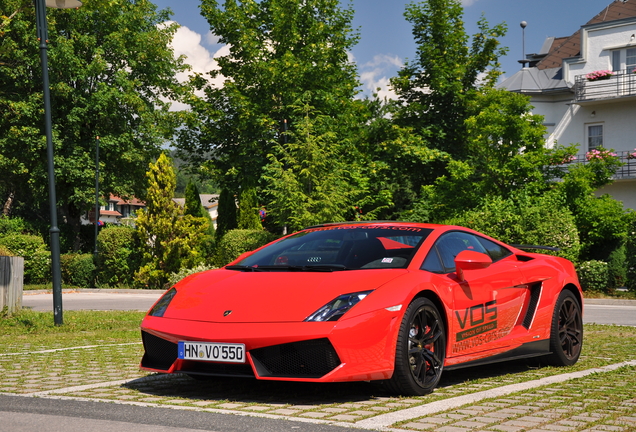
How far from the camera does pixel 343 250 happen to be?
663cm

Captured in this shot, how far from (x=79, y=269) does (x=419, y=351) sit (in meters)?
26.2

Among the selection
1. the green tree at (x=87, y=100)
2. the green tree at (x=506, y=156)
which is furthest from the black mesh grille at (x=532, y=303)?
the green tree at (x=87, y=100)

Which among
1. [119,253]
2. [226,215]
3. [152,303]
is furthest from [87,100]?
[152,303]

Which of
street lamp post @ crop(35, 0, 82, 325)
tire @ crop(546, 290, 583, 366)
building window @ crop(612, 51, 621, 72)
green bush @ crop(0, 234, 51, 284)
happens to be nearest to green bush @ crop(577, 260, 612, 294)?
tire @ crop(546, 290, 583, 366)

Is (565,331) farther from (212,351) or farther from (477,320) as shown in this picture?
(212,351)

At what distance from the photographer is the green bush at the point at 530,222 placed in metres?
23.2

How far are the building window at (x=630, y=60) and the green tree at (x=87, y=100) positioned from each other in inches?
889

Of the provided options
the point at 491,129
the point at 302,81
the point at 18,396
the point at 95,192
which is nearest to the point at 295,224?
the point at 491,129

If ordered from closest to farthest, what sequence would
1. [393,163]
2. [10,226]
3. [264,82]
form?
[10,226], [264,82], [393,163]

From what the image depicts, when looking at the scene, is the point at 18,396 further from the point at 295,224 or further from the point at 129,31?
the point at 129,31

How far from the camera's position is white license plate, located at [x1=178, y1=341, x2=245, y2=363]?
545cm

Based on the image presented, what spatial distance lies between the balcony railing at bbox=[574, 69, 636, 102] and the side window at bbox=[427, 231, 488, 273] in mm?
33305

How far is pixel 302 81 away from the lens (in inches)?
1423

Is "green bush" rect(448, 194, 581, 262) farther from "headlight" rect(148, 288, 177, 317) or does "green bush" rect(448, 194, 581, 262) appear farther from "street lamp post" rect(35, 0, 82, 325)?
"headlight" rect(148, 288, 177, 317)
